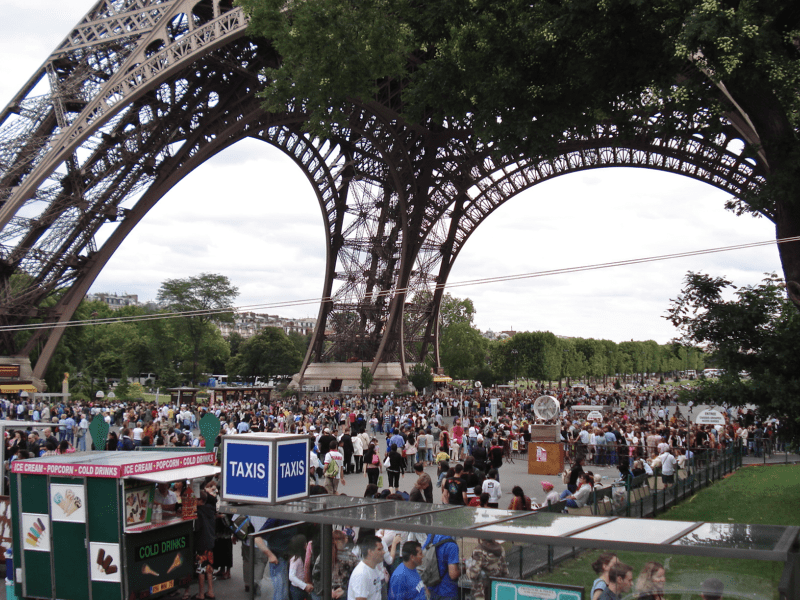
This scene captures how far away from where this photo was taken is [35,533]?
897cm

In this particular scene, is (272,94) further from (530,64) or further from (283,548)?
(283,548)

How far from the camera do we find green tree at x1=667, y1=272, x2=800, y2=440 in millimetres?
11289

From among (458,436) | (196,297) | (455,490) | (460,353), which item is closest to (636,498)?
(455,490)

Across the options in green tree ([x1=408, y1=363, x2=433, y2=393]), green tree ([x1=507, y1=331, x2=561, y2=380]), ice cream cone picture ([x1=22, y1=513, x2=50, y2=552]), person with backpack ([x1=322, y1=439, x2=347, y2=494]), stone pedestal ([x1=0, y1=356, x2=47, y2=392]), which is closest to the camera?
ice cream cone picture ([x1=22, y1=513, x2=50, y2=552])

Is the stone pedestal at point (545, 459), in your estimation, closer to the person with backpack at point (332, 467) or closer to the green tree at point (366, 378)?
the person with backpack at point (332, 467)

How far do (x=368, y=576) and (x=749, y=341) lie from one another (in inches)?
351

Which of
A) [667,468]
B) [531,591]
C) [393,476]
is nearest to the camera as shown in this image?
[531,591]

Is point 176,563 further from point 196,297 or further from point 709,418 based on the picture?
point 196,297

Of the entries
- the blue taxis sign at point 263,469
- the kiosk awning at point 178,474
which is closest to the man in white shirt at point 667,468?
the kiosk awning at point 178,474

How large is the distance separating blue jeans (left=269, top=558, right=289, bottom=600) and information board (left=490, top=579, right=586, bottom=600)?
2008mm

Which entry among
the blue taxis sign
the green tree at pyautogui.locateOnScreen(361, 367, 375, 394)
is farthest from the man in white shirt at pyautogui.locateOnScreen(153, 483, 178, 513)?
the green tree at pyautogui.locateOnScreen(361, 367, 375, 394)

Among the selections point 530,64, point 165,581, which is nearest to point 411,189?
point 530,64

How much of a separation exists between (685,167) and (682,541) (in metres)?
43.1

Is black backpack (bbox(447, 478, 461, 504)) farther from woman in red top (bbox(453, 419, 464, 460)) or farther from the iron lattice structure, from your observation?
woman in red top (bbox(453, 419, 464, 460))
